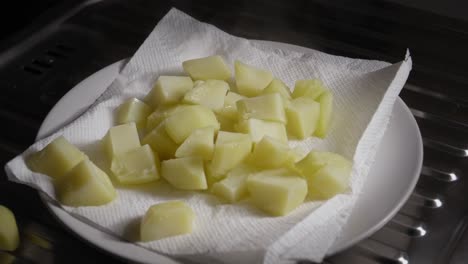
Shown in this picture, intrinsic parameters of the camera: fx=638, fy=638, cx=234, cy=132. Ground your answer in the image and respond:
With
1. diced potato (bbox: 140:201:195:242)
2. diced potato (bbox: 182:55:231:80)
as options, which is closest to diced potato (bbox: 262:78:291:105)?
diced potato (bbox: 182:55:231:80)

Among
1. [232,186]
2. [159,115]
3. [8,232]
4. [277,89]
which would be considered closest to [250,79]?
[277,89]

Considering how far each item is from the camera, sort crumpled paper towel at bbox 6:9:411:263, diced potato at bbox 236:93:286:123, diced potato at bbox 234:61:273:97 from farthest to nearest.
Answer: diced potato at bbox 234:61:273:97 < diced potato at bbox 236:93:286:123 < crumpled paper towel at bbox 6:9:411:263

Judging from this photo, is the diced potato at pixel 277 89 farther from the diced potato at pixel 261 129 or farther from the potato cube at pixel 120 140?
the potato cube at pixel 120 140

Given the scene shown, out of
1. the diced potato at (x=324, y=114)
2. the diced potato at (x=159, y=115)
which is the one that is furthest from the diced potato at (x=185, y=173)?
the diced potato at (x=324, y=114)

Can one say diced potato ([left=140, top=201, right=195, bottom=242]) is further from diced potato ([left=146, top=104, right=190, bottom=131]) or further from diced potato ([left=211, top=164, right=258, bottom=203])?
diced potato ([left=146, top=104, right=190, bottom=131])

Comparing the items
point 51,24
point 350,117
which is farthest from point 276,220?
point 51,24
